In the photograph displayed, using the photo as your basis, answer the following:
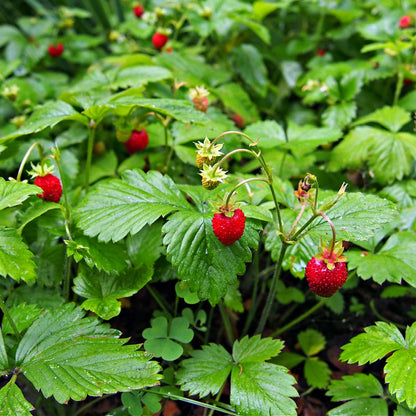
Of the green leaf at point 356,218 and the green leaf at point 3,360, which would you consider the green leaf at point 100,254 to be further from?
the green leaf at point 356,218

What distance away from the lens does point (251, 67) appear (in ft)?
7.69

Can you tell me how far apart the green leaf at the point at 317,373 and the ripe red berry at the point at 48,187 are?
0.99 metres

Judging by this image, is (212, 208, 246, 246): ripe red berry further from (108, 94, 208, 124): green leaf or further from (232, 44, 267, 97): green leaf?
(232, 44, 267, 97): green leaf

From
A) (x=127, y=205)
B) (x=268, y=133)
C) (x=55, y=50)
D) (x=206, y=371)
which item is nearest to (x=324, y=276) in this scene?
(x=206, y=371)

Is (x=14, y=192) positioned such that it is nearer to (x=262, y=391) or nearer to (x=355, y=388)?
(x=262, y=391)

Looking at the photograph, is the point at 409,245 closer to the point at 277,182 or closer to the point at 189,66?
the point at 277,182

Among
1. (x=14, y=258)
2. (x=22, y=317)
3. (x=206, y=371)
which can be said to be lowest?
(x=206, y=371)

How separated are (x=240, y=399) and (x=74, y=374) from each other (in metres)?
0.41

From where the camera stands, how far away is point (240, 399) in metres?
1.06

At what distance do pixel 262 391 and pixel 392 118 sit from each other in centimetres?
129

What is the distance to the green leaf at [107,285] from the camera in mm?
1154

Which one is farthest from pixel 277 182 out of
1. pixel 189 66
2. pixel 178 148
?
pixel 189 66

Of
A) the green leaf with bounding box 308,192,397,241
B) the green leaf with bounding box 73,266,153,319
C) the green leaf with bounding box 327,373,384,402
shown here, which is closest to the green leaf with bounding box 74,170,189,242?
the green leaf with bounding box 73,266,153,319

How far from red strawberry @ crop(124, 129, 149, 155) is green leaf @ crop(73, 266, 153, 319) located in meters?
0.57
